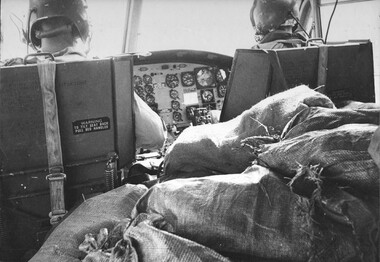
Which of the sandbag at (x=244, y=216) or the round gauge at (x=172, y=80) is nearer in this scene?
the sandbag at (x=244, y=216)

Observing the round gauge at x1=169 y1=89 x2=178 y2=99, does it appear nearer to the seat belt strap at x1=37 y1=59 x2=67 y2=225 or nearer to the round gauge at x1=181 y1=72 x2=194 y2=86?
the round gauge at x1=181 y1=72 x2=194 y2=86

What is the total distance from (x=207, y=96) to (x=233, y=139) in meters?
3.13

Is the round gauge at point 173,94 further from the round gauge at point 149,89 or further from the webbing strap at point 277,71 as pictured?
the webbing strap at point 277,71

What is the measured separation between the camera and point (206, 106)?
4.91 meters

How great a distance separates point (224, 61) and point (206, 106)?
0.56 m

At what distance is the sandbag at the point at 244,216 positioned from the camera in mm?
1188

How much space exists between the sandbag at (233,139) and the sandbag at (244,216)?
1.26ft

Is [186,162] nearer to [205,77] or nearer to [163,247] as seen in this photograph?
[163,247]

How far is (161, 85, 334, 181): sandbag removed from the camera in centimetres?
170

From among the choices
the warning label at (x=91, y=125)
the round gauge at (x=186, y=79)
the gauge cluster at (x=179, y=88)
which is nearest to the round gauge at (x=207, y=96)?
the gauge cluster at (x=179, y=88)

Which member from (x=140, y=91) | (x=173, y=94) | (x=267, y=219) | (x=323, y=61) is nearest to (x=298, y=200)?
(x=267, y=219)

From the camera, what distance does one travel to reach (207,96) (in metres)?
4.91

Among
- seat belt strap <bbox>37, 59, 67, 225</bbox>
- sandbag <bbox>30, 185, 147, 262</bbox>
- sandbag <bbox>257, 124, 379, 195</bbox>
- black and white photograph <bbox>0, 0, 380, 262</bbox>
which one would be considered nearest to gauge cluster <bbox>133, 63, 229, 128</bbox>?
black and white photograph <bbox>0, 0, 380, 262</bbox>

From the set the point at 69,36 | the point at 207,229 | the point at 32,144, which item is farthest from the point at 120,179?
the point at 69,36
